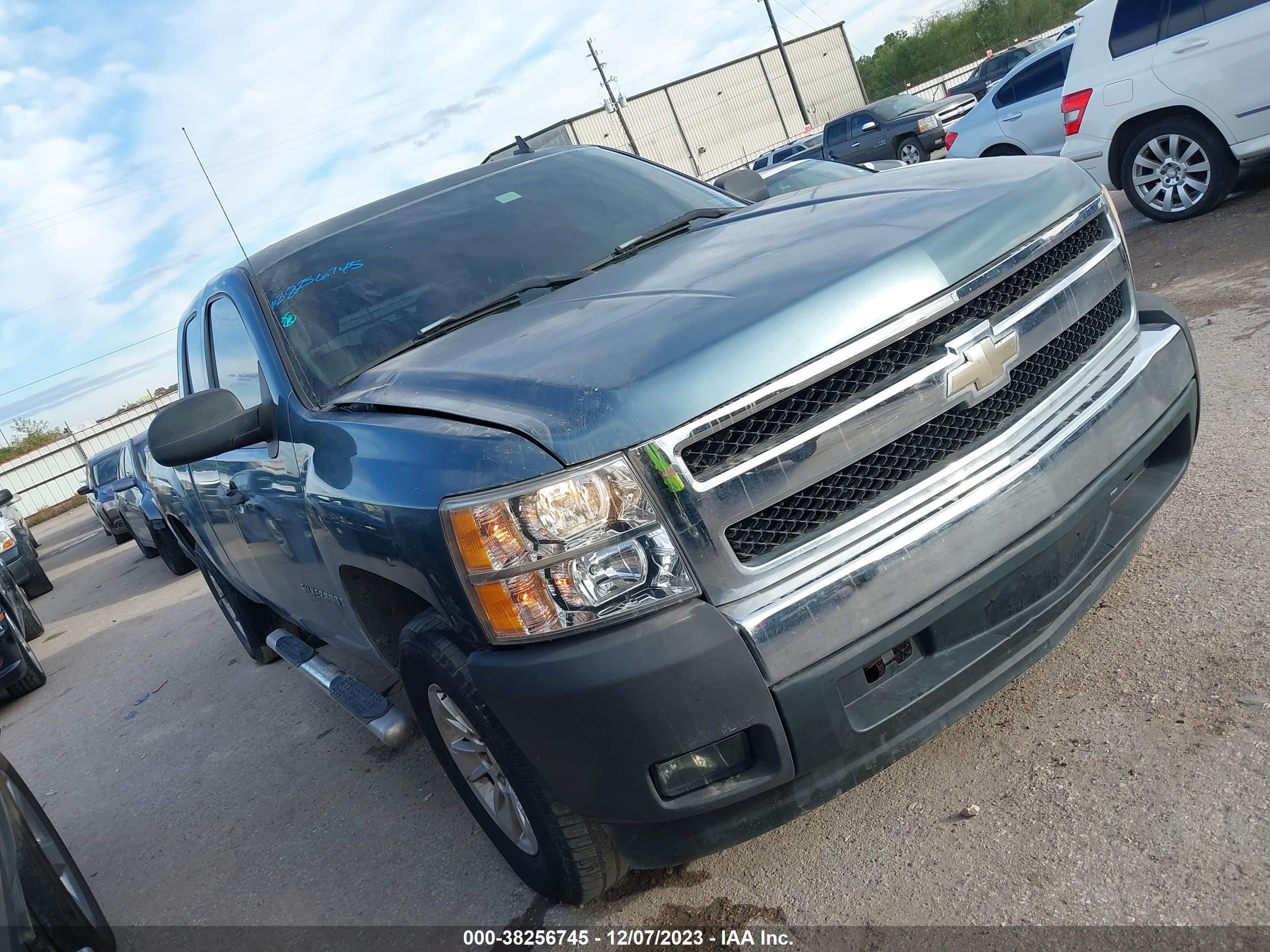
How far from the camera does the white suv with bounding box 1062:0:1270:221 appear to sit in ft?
21.7

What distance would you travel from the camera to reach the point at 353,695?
336cm

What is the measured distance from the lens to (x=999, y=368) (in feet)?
7.41

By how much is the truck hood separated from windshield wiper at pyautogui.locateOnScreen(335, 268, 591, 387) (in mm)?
53

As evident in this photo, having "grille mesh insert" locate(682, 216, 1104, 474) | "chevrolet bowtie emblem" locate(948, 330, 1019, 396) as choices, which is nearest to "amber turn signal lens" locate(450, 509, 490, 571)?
"grille mesh insert" locate(682, 216, 1104, 474)

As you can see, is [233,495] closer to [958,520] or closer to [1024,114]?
[958,520]

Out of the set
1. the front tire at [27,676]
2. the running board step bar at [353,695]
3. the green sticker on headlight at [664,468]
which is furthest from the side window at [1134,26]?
the front tire at [27,676]

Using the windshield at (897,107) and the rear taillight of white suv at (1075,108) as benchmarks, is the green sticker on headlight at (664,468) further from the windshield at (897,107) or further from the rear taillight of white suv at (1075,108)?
the windshield at (897,107)

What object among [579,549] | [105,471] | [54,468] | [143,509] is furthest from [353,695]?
[54,468]

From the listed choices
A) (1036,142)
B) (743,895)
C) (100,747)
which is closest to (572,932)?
(743,895)

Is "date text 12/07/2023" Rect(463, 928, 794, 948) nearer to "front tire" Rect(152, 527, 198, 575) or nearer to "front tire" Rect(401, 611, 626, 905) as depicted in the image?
"front tire" Rect(401, 611, 626, 905)

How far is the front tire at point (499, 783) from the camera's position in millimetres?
2287

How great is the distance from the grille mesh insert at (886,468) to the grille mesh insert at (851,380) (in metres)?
0.14

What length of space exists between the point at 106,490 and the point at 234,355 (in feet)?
35.1

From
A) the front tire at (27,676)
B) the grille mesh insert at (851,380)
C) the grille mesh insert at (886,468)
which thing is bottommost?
the front tire at (27,676)
